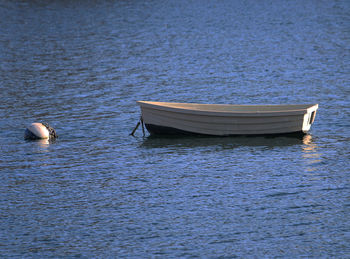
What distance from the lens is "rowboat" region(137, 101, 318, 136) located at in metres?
23.0

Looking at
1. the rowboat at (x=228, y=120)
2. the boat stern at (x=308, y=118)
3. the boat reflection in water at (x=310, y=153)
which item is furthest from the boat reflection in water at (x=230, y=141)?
the boat stern at (x=308, y=118)

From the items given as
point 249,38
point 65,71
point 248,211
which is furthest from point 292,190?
point 249,38

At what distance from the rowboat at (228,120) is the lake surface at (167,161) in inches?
16.6

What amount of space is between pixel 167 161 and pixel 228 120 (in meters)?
3.58

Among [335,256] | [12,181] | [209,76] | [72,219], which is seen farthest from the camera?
[209,76]

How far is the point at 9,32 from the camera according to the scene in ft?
204

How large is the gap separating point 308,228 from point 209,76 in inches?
1007

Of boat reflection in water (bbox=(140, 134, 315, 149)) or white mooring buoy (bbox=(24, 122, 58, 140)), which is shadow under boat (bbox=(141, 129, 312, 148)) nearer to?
boat reflection in water (bbox=(140, 134, 315, 149))

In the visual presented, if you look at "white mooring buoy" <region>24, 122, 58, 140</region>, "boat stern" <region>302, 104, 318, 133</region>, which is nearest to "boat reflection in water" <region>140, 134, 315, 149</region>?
"boat stern" <region>302, 104, 318, 133</region>

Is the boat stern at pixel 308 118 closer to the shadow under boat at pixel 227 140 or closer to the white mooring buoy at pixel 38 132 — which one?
the shadow under boat at pixel 227 140

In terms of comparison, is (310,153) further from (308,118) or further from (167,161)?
(167,161)

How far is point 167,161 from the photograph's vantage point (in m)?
20.8

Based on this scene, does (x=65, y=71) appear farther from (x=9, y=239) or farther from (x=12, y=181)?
(x=9, y=239)

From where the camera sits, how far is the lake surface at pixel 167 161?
14.0m
